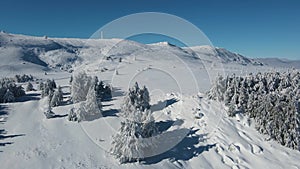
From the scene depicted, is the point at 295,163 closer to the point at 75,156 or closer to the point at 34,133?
the point at 75,156

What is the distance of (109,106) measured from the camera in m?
51.8

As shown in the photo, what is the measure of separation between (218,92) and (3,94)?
48.1 metres

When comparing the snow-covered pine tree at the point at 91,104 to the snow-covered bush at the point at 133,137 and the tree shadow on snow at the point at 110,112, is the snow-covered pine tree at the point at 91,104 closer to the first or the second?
the tree shadow on snow at the point at 110,112

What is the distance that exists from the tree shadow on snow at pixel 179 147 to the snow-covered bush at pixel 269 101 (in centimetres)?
Answer: 923

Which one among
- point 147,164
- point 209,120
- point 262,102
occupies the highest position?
point 262,102

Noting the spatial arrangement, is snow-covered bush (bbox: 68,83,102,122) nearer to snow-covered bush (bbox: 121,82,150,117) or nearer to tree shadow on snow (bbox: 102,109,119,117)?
tree shadow on snow (bbox: 102,109,119,117)

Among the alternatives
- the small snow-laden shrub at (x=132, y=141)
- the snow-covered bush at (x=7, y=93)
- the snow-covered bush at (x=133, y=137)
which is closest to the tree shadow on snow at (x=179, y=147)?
the small snow-laden shrub at (x=132, y=141)

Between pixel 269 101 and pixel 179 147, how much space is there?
15.6m

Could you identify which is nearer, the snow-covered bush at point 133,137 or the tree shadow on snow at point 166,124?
the snow-covered bush at point 133,137

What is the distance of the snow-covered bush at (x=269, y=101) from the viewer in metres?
35.4

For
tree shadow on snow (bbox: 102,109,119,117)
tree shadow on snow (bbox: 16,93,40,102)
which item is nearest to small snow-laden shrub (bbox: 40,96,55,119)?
tree shadow on snow (bbox: 16,93,40,102)

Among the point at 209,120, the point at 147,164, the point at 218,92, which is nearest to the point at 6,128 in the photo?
the point at 147,164

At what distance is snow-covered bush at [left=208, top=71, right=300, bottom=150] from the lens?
3544cm

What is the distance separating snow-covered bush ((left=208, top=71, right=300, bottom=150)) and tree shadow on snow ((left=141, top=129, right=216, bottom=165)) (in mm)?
9234
